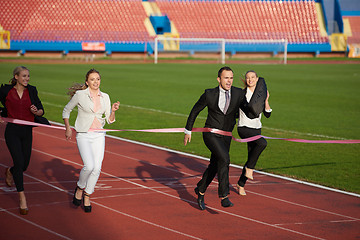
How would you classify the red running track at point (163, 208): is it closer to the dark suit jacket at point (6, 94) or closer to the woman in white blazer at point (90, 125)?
the woman in white blazer at point (90, 125)

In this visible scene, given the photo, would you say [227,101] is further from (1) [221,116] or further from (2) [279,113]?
(2) [279,113]

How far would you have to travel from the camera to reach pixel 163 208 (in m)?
8.62

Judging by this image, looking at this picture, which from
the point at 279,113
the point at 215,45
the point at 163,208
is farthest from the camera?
the point at 215,45

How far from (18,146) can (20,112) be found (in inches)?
19.4

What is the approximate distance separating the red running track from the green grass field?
4.72 feet

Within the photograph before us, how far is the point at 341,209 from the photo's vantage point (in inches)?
349

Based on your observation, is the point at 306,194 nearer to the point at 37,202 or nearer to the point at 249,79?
the point at 249,79

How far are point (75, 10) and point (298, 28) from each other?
28.3 metres

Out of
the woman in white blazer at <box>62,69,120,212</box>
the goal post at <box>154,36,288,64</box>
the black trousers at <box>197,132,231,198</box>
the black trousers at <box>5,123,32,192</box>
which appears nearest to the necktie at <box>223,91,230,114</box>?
the black trousers at <box>197,132,231,198</box>

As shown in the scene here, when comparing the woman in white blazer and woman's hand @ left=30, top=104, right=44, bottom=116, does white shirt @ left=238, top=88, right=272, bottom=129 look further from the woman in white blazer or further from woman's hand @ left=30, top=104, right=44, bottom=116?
woman's hand @ left=30, top=104, right=44, bottom=116

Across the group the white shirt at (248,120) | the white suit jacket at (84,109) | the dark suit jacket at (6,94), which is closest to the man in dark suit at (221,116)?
the white shirt at (248,120)

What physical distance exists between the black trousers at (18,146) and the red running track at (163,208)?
52 centimetres

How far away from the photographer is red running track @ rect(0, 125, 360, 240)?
7.43 meters

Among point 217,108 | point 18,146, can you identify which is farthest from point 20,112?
point 217,108
